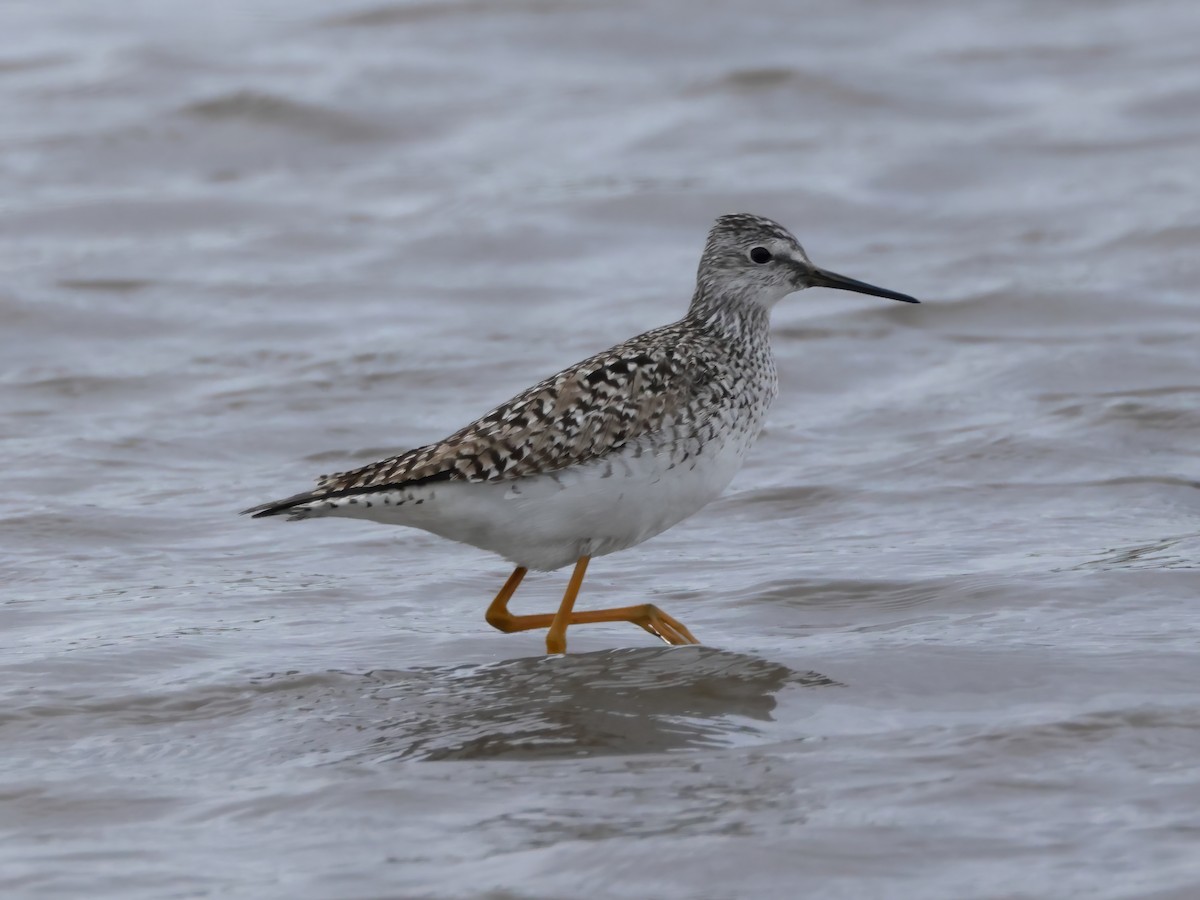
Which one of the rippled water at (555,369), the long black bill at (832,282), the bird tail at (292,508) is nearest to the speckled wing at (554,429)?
the bird tail at (292,508)

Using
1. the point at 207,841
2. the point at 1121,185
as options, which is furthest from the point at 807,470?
the point at 1121,185

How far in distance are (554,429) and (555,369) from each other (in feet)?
17.1

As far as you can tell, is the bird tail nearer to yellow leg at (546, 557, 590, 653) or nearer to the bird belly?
the bird belly

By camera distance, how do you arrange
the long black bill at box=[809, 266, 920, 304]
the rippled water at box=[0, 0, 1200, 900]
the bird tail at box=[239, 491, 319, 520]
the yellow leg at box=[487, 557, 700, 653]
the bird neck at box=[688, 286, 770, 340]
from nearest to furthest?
the rippled water at box=[0, 0, 1200, 900]
the bird tail at box=[239, 491, 319, 520]
the yellow leg at box=[487, 557, 700, 653]
the bird neck at box=[688, 286, 770, 340]
the long black bill at box=[809, 266, 920, 304]

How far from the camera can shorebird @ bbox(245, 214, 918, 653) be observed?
7.97m

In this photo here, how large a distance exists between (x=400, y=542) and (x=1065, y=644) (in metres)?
3.87

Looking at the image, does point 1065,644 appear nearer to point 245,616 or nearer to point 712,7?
point 245,616

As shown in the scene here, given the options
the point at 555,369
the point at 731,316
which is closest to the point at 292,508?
the point at 731,316

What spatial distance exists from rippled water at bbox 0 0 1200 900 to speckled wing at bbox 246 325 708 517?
89 cm

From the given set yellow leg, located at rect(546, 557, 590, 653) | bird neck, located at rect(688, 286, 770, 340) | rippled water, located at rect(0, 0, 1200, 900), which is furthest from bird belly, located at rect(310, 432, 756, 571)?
bird neck, located at rect(688, 286, 770, 340)

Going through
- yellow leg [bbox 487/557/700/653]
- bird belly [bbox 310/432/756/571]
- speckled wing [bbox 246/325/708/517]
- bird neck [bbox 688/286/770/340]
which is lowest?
yellow leg [bbox 487/557/700/653]

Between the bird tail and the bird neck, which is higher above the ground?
the bird neck

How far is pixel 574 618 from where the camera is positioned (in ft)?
28.0

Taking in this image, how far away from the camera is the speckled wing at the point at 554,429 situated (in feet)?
26.1
